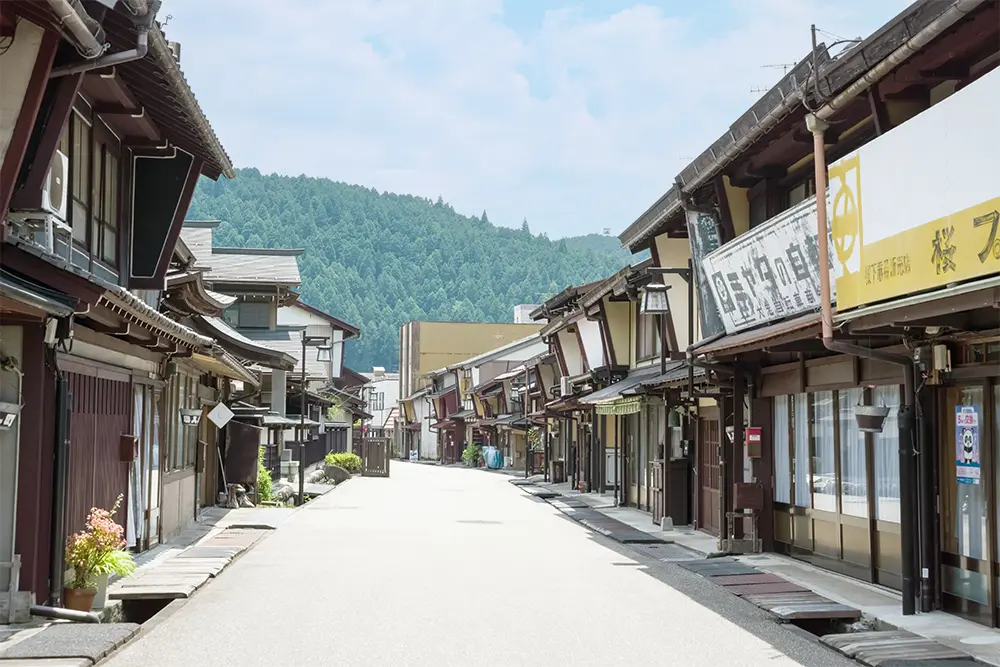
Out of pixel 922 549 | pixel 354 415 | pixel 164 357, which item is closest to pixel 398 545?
pixel 164 357

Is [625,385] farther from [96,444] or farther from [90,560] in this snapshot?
[90,560]

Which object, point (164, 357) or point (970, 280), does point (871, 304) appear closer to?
point (970, 280)

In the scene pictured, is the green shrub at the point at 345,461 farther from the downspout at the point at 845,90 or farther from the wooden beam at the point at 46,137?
the wooden beam at the point at 46,137

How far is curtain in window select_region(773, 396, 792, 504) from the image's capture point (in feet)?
63.5

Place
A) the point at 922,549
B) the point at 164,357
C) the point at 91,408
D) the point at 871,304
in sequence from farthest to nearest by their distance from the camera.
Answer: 1. the point at 164,357
2. the point at 91,408
3. the point at 922,549
4. the point at 871,304

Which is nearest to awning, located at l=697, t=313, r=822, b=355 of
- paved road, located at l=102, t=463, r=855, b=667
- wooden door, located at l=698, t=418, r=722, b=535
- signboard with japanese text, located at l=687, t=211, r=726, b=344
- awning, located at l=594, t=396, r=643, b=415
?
signboard with japanese text, located at l=687, t=211, r=726, b=344

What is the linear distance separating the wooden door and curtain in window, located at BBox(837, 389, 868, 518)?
701 cm

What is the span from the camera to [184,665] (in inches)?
402

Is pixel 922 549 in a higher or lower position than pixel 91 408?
lower

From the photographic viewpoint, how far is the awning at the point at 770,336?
46.0 feet

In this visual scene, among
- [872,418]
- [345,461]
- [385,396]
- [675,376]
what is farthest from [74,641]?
[385,396]

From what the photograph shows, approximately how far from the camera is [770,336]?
14.9m

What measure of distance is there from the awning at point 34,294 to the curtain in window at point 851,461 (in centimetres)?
1026

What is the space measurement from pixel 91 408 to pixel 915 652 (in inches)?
417
